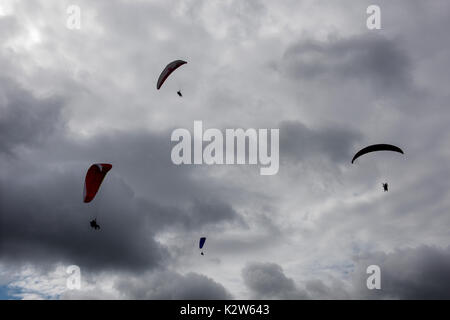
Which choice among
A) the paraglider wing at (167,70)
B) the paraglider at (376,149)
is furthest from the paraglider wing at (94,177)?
the paraglider at (376,149)

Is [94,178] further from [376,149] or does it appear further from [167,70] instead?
[376,149]

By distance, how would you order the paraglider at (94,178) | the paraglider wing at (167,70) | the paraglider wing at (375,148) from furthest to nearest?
1. the paraglider wing at (167,70)
2. the paraglider wing at (375,148)
3. the paraglider at (94,178)

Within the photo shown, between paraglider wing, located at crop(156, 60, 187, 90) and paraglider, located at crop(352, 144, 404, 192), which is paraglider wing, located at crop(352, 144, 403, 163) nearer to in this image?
paraglider, located at crop(352, 144, 404, 192)

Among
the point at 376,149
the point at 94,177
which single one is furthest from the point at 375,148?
the point at 94,177

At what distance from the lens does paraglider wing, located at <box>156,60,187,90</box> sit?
5231 cm

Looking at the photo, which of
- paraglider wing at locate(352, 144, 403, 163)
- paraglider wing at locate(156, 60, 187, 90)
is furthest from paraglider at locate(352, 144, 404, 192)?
paraglider wing at locate(156, 60, 187, 90)

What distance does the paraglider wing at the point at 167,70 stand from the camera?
52306mm

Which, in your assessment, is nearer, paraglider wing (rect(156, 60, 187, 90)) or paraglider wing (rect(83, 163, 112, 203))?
paraglider wing (rect(83, 163, 112, 203))

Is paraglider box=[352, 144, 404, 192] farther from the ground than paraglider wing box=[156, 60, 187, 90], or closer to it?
closer to it

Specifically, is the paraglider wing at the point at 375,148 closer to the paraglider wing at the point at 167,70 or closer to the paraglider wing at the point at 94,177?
the paraglider wing at the point at 167,70
